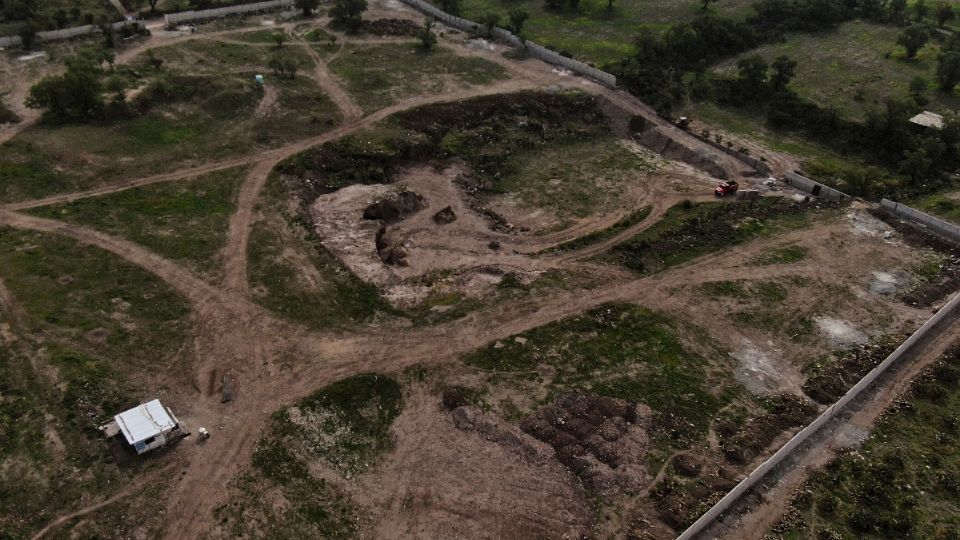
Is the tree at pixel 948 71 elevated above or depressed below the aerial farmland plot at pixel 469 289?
above

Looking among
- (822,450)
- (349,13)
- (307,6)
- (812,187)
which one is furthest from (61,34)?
(822,450)

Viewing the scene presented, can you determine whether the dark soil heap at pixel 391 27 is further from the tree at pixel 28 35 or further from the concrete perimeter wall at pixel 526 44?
the tree at pixel 28 35

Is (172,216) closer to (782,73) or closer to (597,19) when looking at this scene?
(782,73)

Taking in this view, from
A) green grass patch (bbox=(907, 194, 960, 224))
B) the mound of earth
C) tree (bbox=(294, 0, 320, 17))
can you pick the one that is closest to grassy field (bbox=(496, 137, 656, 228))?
green grass patch (bbox=(907, 194, 960, 224))

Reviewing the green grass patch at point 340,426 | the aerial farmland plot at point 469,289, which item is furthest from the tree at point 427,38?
the green grass patch at point 340,426

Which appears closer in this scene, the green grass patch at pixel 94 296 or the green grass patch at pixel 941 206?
the green grass patch at pixel 94 296

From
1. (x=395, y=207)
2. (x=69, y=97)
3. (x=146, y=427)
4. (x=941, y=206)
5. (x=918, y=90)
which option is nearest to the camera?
(x=146, y=427)
